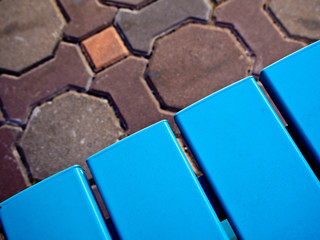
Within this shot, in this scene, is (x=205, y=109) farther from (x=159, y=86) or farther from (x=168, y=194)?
(x=159, y=86)

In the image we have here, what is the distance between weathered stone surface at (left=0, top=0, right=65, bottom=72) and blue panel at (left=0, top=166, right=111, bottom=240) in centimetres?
109

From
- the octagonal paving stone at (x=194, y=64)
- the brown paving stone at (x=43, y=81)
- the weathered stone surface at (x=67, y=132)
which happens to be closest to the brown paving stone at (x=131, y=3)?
the octagonal paving stone at (x=194, y=64)

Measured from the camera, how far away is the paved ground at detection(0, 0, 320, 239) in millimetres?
1540

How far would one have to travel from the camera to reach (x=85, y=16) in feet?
5.65

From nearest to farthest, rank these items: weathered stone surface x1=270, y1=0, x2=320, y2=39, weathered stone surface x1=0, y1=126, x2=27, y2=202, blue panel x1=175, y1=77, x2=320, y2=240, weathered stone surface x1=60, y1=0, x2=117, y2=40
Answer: blue panel x1=175, y1=77, x2=320, y2=240
weathered stone surface x1=0, y1=126, x2=27, y2=202
weathered stone surface x1=270, y1=0, x2=320, y2=39
weathered stone surface x1=60, y1=0, x2=117, y2=40

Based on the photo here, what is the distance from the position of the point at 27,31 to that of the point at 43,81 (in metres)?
0.37

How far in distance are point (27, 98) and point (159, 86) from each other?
2.54ft

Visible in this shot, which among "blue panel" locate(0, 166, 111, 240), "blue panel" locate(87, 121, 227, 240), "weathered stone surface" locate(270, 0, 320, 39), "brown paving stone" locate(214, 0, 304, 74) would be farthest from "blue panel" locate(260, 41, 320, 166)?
"weathered stone surface" locate(270, 0, 320, 39)

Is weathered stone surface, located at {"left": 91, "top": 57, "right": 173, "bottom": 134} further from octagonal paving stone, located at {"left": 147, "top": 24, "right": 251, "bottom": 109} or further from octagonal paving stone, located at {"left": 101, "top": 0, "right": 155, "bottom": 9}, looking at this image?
octagonal paving stone, located at {"left": 101, "top": 0, "right": 155, "bottom": 9}

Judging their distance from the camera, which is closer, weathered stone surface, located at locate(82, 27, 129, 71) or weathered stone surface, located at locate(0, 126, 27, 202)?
weathered stone surface, located at locate(0, 126, 27, 202)

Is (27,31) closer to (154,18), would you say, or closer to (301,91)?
(154,18)

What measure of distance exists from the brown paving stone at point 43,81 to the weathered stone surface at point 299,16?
3.88ft

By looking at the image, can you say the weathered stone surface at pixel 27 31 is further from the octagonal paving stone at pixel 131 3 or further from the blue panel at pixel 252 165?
the blue panel at pixel 252 165

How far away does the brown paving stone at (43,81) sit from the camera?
5.28ft
